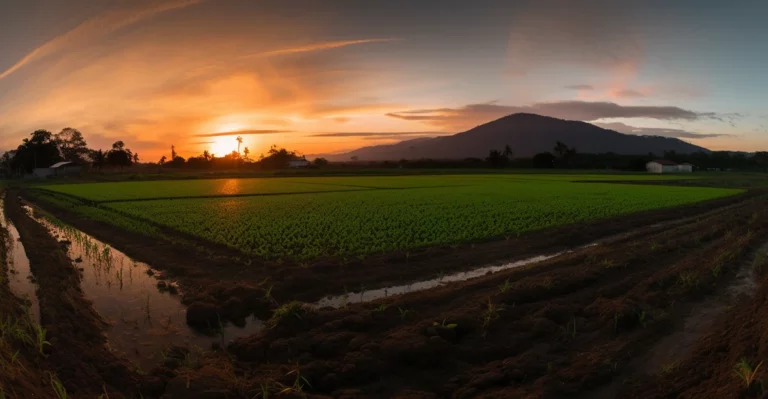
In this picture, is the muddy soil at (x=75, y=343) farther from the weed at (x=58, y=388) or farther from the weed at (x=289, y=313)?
the weed at (x=289, y=313)

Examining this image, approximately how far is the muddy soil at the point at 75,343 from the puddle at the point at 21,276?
0.14m

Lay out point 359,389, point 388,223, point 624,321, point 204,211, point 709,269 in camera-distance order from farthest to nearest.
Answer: point 204,211, point 388,223, point 709,269, point 624,321, point 359,389

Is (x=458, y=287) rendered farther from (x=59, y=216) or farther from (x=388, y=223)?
(x=59, y=216)

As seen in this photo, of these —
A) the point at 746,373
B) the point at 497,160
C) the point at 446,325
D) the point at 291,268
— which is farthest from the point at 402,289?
the point at 497,160

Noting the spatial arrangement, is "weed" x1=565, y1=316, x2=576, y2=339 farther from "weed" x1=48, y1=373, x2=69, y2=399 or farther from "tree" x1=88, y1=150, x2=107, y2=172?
"tree" x1=88, y1=150, x2=107, y2=172

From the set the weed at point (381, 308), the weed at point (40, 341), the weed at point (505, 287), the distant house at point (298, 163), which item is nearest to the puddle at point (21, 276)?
the weed at point (40, 341)

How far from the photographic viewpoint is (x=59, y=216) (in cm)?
2223

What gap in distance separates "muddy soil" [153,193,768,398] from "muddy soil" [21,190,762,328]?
4.66 feet

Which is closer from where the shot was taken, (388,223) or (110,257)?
(110,257)

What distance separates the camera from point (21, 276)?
10258 mm

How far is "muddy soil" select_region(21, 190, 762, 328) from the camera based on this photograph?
7970mm

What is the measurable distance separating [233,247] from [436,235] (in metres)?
6.11

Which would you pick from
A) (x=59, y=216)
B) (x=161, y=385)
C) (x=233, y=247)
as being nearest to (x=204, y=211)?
(x=59, y=216)

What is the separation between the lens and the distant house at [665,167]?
8625 centimetres
